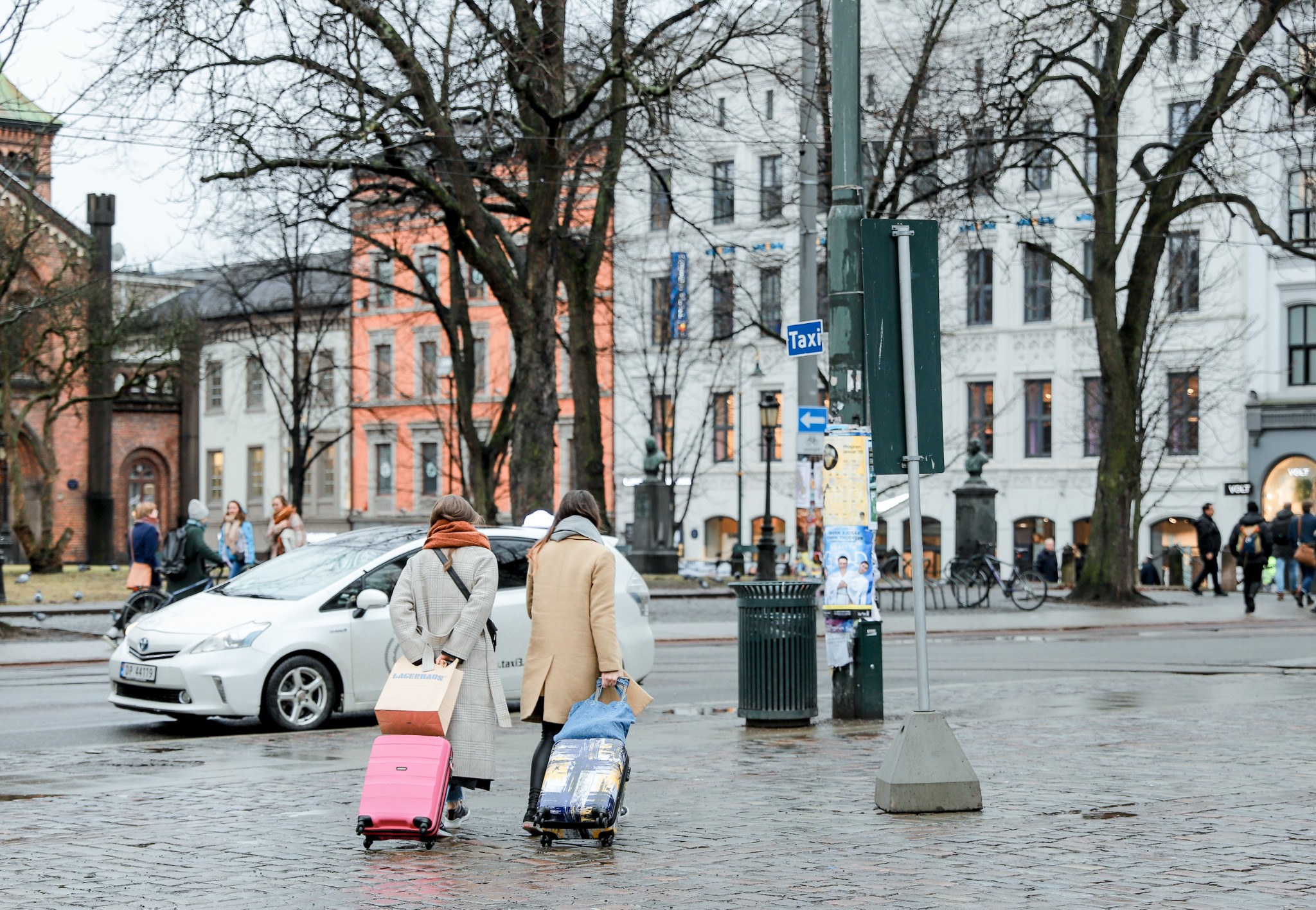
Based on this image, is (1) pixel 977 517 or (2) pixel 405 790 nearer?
(2) pixel 405 790

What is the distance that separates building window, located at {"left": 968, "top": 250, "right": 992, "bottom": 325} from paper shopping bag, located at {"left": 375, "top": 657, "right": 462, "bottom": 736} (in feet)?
164

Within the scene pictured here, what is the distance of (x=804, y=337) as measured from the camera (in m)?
18.6

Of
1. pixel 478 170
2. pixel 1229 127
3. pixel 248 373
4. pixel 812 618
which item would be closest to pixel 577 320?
pixel 478 170

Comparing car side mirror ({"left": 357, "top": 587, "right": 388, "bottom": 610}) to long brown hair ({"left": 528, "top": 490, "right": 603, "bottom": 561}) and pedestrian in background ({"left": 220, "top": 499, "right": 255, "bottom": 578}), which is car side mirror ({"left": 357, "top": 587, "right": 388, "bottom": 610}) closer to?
long brown hair ({"left": 528, "top": 490, "right": 603, "bottom": 561})

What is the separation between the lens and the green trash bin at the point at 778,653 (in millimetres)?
12445

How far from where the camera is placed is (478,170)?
28078mm

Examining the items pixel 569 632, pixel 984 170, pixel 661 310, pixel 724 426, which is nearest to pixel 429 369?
pixel 661 310

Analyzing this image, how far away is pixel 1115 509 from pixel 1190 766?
2167 cm

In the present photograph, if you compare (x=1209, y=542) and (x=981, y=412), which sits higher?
(x=981, y=412)

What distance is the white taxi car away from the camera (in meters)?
13.1

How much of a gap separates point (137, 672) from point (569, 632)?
19.4 feet

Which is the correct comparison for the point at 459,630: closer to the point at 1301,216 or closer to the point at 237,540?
the point at 237,540

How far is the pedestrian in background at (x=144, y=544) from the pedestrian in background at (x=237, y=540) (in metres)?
2.42

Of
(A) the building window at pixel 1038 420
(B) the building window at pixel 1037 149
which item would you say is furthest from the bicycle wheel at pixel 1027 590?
(A) the building window at pixel 1038 420
